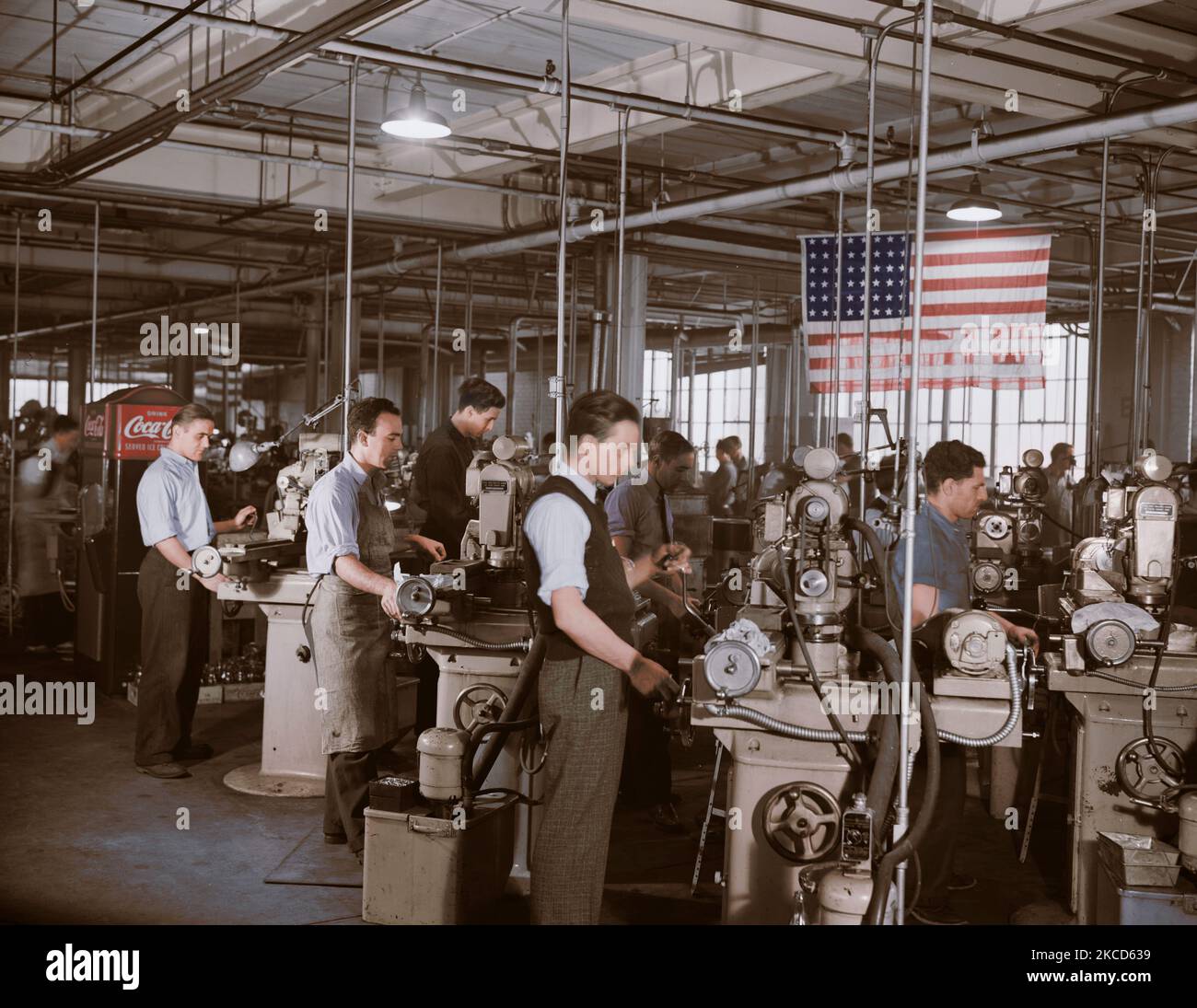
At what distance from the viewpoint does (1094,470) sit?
19.6 feet

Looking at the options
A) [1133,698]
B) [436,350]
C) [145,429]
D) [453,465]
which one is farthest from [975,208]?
[145,429]

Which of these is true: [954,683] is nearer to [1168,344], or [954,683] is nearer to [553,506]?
[553,506]

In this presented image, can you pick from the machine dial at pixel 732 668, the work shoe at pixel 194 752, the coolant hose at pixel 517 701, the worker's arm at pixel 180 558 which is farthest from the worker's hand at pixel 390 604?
the work shoe at pixel 194 752

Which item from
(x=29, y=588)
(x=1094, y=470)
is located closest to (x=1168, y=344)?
(x=1094, y=470)

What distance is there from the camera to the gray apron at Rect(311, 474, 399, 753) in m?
4.11

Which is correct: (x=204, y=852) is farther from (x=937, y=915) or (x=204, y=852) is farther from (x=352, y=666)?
(x=937, y=915)

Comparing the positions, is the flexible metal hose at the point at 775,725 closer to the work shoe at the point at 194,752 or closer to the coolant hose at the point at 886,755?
the coolant hose at the point at 886,755

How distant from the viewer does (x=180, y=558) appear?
503 cm

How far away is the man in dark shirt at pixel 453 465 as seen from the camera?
17.4ft

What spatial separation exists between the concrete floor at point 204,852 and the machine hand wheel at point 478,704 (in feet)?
1.93

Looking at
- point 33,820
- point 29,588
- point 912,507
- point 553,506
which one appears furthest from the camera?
point 29,588

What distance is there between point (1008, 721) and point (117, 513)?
5.06 meters

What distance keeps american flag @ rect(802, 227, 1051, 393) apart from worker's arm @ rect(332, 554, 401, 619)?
159 inches
